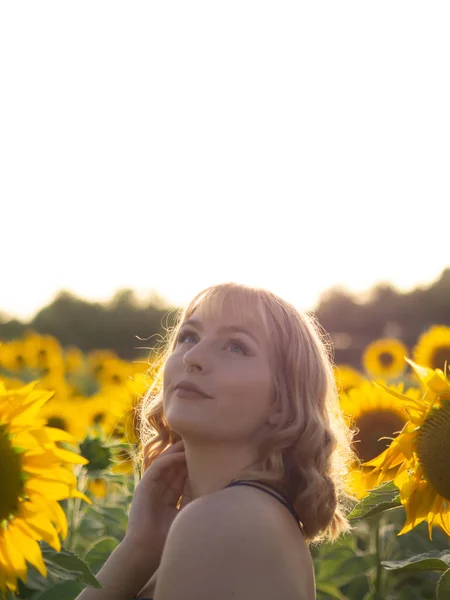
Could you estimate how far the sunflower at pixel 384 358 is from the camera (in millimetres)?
8573

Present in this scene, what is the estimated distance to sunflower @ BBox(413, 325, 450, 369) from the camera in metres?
5.99

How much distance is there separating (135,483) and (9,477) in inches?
71.5

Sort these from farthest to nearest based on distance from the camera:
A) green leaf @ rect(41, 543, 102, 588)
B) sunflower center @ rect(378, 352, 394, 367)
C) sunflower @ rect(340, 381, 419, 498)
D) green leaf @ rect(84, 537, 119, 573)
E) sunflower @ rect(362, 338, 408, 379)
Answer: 1. sunflower center @ rect(378, 352, 394, 367)
2. sunflower @ rect(362, 338, 408, 379)
3. sunflower @ rect(340, 381, 419, 498)
4. green leaf @ rect(84, 537, 119, 573)
5. green leaf @ rect(41, 543, 102, 588)

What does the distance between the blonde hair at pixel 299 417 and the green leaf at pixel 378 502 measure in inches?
2.1

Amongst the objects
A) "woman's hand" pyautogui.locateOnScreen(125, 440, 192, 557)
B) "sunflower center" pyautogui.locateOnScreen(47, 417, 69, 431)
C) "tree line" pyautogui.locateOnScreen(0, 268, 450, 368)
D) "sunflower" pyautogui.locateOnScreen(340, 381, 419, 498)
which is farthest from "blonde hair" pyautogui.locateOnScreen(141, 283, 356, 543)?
"tree line" pyautogui.locateOnScreen(0, 268, 450, 368)

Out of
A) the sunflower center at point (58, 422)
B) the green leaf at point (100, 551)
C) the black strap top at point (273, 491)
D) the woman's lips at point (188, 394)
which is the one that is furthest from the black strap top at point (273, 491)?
the sunflower center at point (58, 422)

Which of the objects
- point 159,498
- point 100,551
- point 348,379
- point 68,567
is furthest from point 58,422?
point 68,567

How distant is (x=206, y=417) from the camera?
204 cm

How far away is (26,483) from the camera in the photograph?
5.90 feet

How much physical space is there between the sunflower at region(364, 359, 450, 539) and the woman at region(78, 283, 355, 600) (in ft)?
0.58

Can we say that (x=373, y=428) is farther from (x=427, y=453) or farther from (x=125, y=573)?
(x=125, y=573)

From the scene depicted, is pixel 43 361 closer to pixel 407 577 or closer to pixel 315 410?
pixel 407 577

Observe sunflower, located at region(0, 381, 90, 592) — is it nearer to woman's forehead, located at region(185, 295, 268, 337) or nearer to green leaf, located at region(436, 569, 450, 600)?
woman's forehead, located at region(185, 295, 268, 337)

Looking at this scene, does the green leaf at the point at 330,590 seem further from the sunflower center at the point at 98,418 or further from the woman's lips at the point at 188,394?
the sunflower center at the point at 98,418
